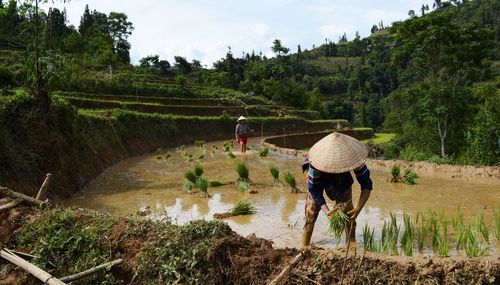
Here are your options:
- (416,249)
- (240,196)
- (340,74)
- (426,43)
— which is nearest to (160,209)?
(240,196)

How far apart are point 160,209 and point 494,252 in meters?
5.65

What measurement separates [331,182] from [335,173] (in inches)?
14.2

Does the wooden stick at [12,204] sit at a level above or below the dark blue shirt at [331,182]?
below

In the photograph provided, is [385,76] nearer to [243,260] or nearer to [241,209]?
[241,209]

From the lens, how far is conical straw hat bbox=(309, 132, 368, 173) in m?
5.27

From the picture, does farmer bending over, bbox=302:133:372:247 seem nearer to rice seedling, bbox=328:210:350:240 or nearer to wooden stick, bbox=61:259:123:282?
rice seedling, bbox=328:210:350:240

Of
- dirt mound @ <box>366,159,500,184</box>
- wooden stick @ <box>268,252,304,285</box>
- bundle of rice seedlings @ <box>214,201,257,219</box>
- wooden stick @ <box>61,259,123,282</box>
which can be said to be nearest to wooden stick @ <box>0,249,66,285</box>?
wooden stick @ <box>61,259,123,282</box>

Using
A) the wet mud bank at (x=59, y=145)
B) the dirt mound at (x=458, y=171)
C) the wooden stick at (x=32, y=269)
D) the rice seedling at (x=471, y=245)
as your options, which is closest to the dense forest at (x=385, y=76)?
the wet mud bank at (x=59, y=145)

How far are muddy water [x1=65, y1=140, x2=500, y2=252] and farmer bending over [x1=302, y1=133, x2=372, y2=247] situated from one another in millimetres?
637

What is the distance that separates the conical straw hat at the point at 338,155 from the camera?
5.27 m

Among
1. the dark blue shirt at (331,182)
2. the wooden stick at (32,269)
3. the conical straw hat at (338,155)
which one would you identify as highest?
the conical straw hat at (338,155)

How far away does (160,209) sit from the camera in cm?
904

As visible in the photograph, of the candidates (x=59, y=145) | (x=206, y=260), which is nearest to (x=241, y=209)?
(x=206, y=260)

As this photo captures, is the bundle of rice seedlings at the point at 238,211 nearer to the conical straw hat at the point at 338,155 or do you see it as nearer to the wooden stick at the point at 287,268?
→ the conical straw hat at the point at 338,155
